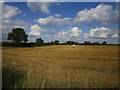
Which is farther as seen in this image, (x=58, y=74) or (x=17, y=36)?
(x=17, y=36)

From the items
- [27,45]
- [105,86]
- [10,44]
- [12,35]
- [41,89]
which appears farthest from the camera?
[12,35]

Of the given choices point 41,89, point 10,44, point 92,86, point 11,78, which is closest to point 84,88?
point 92,86

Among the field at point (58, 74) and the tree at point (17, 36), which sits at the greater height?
the tree at point (17, 36)

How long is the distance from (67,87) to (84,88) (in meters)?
0.63

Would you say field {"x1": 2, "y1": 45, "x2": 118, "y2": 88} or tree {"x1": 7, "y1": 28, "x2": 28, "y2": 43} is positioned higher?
tree {"x1": 7, "y1": 28, "x2": 28, "y2": 43}

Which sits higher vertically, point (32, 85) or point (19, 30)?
point (19, 30)

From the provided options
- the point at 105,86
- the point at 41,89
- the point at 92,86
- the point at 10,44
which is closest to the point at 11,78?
the point at 41,89

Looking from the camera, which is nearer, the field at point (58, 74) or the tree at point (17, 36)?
the field at point (58, 74)

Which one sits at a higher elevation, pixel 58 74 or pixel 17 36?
pixel 17 36

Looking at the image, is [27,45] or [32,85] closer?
[32,85]

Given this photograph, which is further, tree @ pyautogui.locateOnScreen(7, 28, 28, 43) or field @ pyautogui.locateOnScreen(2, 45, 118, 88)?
tree @ pyautogui.locateOnScreen(7, 28, 28, 43)

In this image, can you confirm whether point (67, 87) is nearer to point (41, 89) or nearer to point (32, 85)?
point (41, 89)

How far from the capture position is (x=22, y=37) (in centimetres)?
7025

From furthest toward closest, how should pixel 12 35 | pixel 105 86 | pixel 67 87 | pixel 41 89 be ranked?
pixel 12 35 → pixel 105 86 → pixel 67 87 → pixel 41 89
